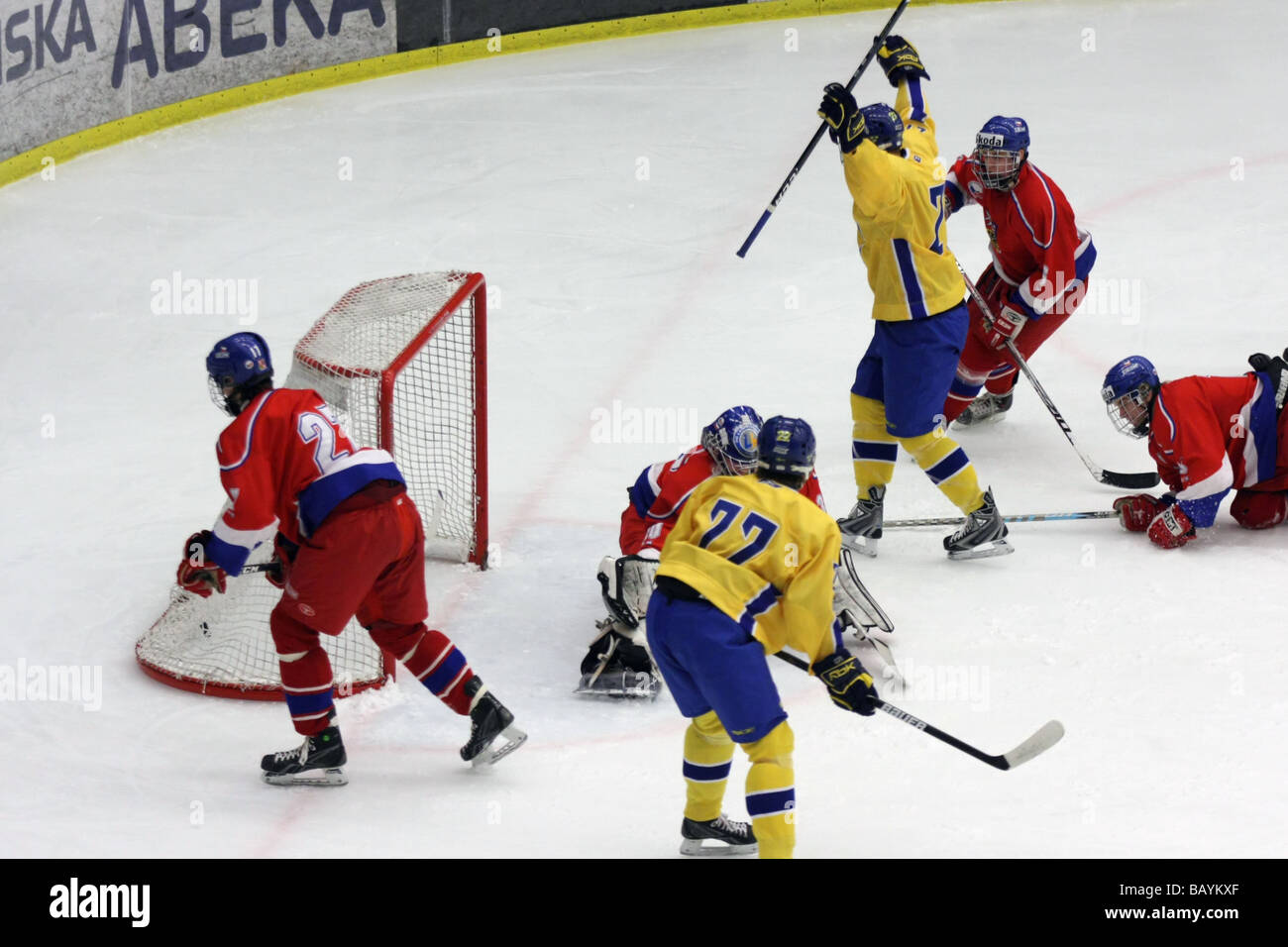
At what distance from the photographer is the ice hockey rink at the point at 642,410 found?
405 cm

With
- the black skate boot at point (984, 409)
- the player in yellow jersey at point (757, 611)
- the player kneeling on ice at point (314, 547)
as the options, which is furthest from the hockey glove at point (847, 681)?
the black skate boot at point (984, 409)

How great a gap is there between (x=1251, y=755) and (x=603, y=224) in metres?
4.51

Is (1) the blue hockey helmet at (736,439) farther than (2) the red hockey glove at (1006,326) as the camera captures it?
No

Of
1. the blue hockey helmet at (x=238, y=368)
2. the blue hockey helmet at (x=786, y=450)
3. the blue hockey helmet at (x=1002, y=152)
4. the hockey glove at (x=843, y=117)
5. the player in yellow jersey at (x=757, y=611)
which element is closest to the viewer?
the player in yellow jersey at (x=757, y=611)

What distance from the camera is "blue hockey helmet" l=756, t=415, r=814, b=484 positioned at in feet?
11.8

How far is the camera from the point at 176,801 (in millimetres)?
4062

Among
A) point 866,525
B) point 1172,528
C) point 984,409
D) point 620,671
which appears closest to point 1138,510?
point 1172,528

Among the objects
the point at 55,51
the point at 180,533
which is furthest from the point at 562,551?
the point at 55,51

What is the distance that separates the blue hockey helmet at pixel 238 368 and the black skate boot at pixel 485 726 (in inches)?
33.5

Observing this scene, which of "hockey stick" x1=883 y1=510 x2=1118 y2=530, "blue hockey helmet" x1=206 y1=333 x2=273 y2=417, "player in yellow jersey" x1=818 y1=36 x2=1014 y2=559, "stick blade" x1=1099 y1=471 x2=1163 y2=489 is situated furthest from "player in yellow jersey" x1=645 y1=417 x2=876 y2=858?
"stick blade" x1=1099 y1=471 x2=1163 y2=489

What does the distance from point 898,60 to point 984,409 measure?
137cm

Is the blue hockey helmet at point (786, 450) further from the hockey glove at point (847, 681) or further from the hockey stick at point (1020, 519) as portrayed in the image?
the hockey stick at point (1020, 519)

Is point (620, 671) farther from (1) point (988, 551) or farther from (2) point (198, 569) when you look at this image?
(1) point (988, 551)

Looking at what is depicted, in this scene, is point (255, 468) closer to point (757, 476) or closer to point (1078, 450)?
point (757, 476)
